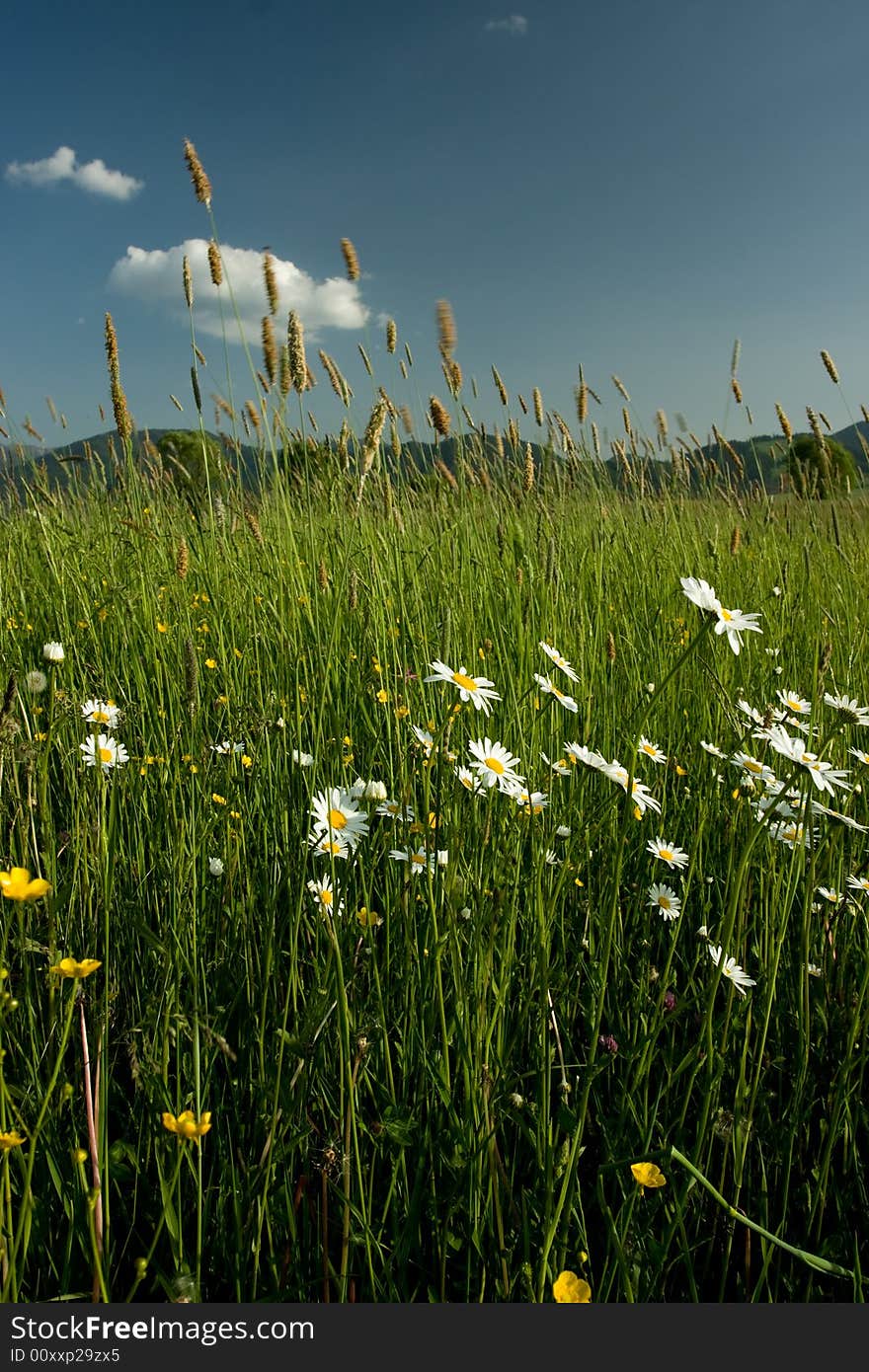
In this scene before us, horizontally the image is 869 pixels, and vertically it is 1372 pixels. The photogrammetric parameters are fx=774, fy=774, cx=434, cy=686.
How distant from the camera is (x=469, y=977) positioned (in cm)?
112

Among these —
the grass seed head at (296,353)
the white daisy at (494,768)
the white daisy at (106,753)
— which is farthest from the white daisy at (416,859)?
the grass seed head at (296,353)

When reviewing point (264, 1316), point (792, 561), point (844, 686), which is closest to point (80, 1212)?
point (264, 1316)

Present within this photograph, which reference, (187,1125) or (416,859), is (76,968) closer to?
(187,1125)

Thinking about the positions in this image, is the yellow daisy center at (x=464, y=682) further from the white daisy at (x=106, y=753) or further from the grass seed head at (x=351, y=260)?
the grass seed head at (x=351, y=260)

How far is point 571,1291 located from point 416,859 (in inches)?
19.8

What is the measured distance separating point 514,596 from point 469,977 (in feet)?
4.69

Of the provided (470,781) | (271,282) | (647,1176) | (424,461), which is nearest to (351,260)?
(271,282)

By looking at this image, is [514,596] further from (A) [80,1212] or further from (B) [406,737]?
(A) [80,1212]

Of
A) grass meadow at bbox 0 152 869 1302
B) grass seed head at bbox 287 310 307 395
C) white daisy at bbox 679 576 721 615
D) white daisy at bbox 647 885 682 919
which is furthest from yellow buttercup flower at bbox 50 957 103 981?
grass seed head at bbox 287 310 307 395

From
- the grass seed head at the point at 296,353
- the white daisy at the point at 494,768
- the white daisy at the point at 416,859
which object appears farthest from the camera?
the grass seed head at the point at 296,353

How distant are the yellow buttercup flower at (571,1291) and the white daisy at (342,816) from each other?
1.75 ft

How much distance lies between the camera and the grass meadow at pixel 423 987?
0.83 meters

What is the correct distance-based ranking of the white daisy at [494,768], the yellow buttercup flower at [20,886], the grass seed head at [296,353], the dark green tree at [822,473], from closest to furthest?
the yellow buttercup flower at [20,886] < the white daisy at [494,768] < the grass seed head at [296,353] < the dark green tree at [822,473]

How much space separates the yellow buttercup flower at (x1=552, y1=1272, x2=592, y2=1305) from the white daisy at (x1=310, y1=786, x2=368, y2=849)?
1.75 ft
